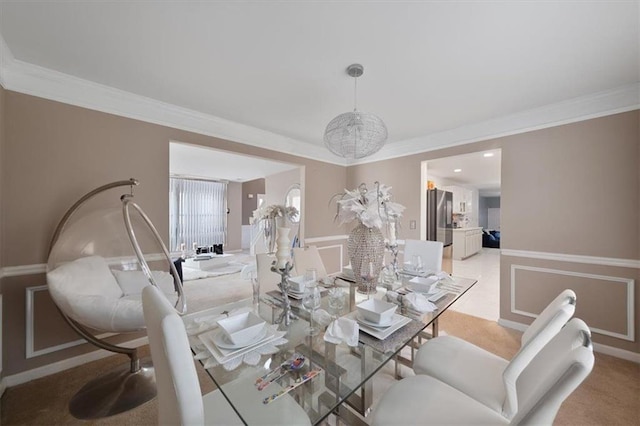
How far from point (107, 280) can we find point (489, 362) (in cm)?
279

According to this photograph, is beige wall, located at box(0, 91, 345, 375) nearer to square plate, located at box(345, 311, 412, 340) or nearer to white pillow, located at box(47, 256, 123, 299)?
white pillow, located at box(47, 256, 123, 299)

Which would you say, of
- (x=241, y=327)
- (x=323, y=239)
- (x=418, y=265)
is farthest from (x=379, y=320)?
(x=323, y=239)

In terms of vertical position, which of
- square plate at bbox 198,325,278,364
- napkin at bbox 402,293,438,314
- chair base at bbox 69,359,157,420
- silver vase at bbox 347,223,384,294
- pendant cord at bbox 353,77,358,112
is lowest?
chair base at bbox 69,359,157,420

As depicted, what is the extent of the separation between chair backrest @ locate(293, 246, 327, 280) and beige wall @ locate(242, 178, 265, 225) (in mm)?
6934

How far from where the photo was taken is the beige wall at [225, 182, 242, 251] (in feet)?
27.9

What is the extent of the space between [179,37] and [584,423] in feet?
12.1

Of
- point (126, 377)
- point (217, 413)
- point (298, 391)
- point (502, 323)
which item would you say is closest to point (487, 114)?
point (502, 323)

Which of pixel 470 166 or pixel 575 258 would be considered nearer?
pixel 575 258

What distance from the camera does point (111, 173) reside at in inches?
91.2

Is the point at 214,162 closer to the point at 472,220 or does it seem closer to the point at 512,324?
the point at 512,324

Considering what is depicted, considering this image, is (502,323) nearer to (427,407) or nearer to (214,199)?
(427,407)

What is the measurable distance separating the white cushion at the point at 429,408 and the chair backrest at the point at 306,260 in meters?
1.23

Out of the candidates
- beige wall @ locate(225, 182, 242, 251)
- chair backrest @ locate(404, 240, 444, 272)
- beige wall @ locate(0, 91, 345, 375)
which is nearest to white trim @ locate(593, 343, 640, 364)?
chair backrest @ locate(404, 240, 444, 272)

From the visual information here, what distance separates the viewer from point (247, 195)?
29.7 ft
